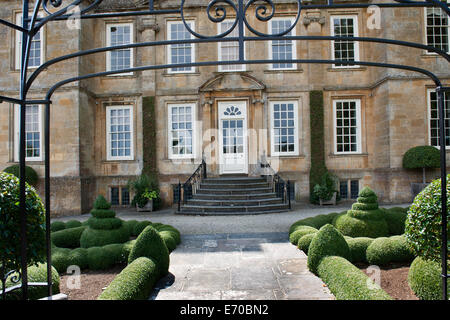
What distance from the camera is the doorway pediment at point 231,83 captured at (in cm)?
1498

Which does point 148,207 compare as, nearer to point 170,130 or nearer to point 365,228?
point 170,130

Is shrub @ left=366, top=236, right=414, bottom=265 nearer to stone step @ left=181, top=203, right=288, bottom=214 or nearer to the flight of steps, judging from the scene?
the flight of steps

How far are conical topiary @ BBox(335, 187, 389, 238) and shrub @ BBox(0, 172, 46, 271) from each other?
605 cm

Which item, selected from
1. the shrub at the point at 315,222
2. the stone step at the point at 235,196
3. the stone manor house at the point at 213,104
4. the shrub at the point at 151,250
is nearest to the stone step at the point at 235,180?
the stone manor house at the point at 213,104

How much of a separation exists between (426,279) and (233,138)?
38.2 feet

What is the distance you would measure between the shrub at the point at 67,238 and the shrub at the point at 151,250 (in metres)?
3.07

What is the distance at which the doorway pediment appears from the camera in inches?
590

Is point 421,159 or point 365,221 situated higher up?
point 421,159

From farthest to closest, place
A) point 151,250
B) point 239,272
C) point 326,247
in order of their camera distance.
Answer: point 239,272 < point 326,247 < point 151,250

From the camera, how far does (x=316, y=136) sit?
14.9 metres

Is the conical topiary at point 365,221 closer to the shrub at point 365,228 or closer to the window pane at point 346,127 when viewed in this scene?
the shrub at point 365,228

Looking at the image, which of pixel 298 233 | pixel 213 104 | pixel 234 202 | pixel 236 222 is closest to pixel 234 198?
pixel 234 202
